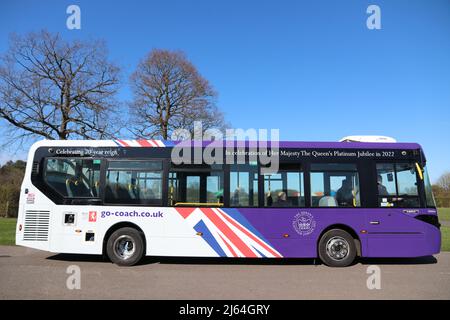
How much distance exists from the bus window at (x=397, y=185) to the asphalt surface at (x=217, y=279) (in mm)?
1706

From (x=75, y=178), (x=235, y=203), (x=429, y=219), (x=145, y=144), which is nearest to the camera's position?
(x=429, y=219)

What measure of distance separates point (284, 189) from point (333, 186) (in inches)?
51.2

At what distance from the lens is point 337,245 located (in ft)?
28.9

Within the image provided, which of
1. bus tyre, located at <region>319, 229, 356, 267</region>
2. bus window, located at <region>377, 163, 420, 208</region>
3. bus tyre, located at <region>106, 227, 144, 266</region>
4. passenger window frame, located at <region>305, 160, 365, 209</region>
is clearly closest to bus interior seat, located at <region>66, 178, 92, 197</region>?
bus tyre, located at <region>106, 227, 144, 266</region>

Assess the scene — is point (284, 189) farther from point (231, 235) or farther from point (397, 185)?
point (397, 185)

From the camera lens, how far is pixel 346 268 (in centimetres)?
861

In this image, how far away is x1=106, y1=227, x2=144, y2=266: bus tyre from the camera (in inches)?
345

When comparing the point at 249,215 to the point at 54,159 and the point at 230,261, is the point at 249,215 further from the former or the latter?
the point at 54,159

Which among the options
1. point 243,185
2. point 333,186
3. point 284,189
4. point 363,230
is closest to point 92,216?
point 243,185

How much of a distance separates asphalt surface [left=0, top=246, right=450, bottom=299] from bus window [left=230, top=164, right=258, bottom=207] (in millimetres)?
1705

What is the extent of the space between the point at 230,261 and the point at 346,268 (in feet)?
10.3

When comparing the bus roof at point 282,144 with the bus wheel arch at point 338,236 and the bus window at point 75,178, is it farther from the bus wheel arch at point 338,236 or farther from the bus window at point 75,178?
the bus wheel arch at point 338,236
